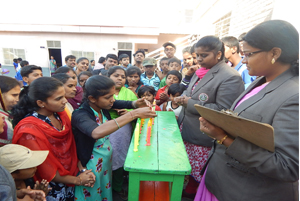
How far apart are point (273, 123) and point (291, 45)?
55cm

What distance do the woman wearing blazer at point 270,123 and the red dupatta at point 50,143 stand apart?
148cm

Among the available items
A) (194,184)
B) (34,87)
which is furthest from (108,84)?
(194,184)

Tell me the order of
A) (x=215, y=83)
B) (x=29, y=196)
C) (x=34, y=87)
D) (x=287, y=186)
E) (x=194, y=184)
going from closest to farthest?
(x=287, y=186)
(x=29, y=196)
(x=34, y=87)
(x=215, y=83)
(x=194, y=184)

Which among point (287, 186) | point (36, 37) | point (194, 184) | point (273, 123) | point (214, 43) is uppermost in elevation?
point (36, 37)

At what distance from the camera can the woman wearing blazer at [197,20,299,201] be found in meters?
0.96

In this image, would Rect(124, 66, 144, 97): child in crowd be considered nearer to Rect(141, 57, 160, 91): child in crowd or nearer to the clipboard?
Rect(141, 57, 160, 91): child in crowd

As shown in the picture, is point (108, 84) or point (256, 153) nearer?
point (256, 153)

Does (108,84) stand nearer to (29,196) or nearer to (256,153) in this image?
(29,196)

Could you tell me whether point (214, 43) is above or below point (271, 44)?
above

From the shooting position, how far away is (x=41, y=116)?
5.33 feet

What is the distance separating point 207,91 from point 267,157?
3.94ft

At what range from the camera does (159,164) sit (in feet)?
5.02

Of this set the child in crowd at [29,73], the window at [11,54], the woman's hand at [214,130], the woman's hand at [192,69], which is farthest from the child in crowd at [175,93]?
the window at [11,54]

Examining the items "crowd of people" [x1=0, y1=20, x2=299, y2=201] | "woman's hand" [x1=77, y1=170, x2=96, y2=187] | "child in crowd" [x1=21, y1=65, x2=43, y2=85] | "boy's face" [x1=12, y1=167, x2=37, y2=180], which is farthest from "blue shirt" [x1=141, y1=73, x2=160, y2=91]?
"boy's face" [x1=12, y1=167, x2=37, y2=180]
